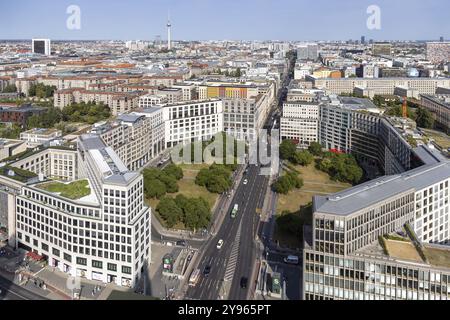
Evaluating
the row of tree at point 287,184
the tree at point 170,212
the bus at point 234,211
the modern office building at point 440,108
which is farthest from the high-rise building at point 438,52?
the tree at point 170,212

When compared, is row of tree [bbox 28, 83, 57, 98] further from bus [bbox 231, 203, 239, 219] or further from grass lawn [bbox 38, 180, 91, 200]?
grass lawn [bbox 38, 180, 91, 200]

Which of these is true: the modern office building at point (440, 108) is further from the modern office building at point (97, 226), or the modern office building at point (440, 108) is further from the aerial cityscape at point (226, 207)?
the modern office building at point (97, 226)

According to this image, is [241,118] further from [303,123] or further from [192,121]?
[303,123]

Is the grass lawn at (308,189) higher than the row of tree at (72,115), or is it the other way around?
the row of tree at (72,115)

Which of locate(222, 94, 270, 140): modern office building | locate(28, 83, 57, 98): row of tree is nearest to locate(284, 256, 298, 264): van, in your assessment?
locate(222, 94, 270, 140): modern office building

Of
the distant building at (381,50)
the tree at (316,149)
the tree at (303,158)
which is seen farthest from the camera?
the distant building at (381,50)

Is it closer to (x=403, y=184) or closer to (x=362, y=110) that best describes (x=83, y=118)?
(x=362, y=110)

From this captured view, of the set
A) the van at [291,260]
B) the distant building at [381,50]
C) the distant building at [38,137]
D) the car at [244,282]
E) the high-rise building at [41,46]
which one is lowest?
the car at [244,282]

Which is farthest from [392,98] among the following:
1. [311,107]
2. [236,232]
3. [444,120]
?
[236,232]
